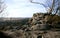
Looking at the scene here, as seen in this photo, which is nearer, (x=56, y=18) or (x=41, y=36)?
(x=41, y=36)

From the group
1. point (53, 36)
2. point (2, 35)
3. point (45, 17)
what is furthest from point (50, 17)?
point (2, 35)

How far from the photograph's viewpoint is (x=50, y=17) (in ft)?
32.3

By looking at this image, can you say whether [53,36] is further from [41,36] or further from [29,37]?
[29,37]

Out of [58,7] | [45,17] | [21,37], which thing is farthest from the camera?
[58,7]

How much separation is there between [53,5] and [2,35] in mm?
8819

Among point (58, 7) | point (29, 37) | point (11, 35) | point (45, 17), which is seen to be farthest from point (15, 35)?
point (58, 7)

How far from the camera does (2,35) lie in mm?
6375

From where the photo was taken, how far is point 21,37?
628cm

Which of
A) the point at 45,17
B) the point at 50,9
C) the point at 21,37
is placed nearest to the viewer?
the point at 21,37

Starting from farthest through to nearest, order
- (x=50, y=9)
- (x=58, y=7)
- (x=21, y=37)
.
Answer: (x=50, y=9) → (x=58, y=7) → (x=21, y=37)

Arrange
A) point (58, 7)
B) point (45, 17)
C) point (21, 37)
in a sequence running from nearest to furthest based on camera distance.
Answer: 1. point (21, 37)
2. point (45, 17)
3. point (58, 7)

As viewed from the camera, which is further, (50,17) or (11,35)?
(50,17)

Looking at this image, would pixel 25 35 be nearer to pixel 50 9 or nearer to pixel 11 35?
pixel 11 35

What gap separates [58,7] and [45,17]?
423 cm
